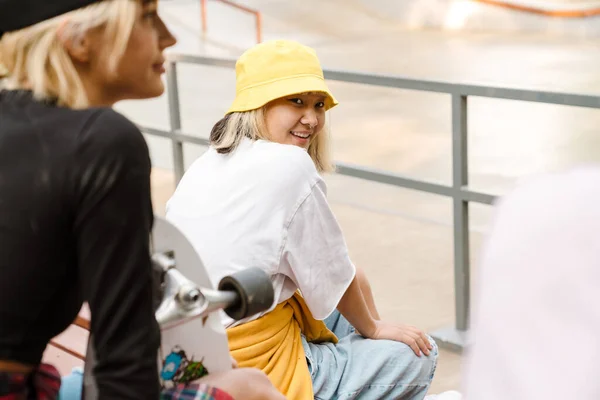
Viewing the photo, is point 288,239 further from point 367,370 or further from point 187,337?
point 187,337

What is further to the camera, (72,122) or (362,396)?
(362,396)

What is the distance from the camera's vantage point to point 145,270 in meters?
1.36

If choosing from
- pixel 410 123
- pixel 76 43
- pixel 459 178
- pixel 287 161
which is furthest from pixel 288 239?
pixel 410 123

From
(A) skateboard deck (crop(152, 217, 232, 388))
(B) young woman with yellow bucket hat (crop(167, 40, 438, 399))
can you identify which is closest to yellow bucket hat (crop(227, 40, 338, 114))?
(B) young woman with yellow bucket hat (crop(167, 40, 438, 399))

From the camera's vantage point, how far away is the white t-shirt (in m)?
2.29

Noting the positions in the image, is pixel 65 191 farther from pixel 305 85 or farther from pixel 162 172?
pixel 162 172

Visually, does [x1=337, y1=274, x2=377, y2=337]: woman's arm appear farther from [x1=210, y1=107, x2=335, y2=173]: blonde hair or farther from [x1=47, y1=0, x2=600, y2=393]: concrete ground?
[x1=47, y1=0, x2=600, y2=393]: concrete ground

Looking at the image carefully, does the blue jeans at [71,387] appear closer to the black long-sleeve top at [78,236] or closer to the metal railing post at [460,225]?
the black long-sleeve top at [78,236]

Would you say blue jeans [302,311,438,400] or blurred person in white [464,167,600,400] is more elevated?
blurred person in white [464,167,600,400]

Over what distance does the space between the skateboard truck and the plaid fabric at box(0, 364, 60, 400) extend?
0.18m

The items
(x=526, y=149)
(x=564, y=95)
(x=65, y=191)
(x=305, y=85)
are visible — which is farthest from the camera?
(x=526, y=149)

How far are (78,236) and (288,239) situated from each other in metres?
1.03

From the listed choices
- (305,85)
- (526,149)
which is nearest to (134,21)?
(305,85)

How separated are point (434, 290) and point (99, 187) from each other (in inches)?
129
